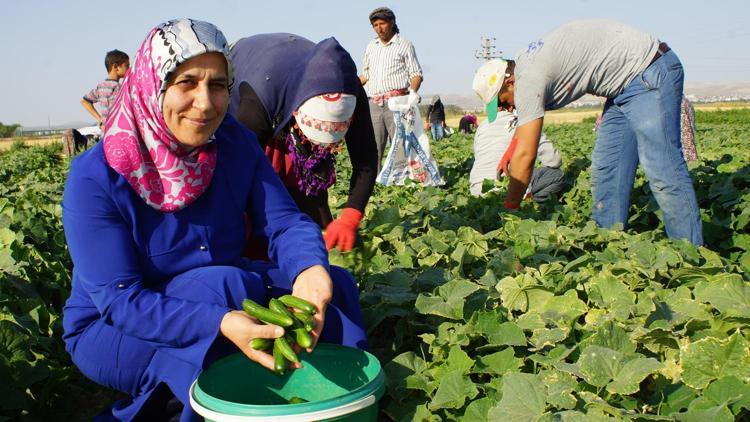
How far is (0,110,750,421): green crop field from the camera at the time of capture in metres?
1.83

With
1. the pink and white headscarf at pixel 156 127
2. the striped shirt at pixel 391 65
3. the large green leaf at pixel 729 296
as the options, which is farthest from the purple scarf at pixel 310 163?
the striped shirt at pixel 391 65

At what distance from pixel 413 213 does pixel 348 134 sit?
137 centimetres

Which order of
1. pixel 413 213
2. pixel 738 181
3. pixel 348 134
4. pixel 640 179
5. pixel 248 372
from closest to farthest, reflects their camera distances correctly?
pixel 248 372 < pixel 348 134 < pixel 413 213 < pixel 738 181 < pixel 640 179

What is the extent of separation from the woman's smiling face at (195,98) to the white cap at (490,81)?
7.72 feet

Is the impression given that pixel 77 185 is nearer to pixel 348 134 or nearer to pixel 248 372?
pixel 248 372

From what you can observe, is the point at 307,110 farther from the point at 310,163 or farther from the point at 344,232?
the point at 344,232

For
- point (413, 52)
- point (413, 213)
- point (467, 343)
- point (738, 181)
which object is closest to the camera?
point (467, 343)

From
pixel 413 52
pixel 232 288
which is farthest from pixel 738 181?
pixel 232 288

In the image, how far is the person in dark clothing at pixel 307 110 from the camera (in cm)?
311

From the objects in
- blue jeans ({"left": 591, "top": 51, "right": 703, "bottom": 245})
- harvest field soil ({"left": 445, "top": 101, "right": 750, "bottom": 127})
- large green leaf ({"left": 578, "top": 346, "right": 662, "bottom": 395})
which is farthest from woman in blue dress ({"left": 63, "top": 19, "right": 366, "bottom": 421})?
harvest field soil ({"left": 445, "top": 101, "right": 750, "bottom": 127})

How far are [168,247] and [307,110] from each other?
1095 millimetres

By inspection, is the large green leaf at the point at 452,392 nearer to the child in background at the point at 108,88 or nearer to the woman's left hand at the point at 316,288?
the woman's left hand at the point at 316,288

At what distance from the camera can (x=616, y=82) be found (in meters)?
4.18

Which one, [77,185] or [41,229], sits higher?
[77,185]
